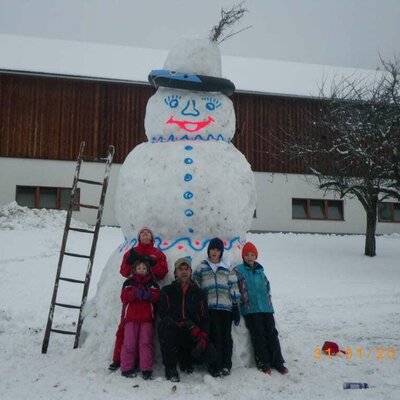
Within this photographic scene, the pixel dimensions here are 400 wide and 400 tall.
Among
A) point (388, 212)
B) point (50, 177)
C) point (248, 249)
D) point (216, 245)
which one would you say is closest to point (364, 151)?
point (388, 212)

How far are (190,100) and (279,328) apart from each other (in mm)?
3272

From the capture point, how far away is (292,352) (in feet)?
18.0

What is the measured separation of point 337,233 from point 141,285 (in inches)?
618

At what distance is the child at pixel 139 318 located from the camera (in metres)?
4.33

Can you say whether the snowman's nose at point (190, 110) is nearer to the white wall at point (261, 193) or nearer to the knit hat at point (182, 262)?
the knit hat at point (182, 262)

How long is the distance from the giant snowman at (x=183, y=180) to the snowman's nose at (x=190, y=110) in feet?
0.04

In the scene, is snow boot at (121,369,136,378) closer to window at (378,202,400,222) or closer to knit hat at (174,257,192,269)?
knit hat at (174,257,192,269)

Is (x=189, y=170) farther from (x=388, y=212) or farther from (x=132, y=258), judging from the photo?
(x=388, y=212)

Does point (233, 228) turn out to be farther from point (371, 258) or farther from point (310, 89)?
point (310, 89)

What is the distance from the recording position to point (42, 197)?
54.4 feet

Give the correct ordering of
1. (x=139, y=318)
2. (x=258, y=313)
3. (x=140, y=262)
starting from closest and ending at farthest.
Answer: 1. (x=139, y=318)
2. (x=140, y=262)
3. (x=258, y=313)

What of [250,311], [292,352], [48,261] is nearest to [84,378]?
[250,311]
